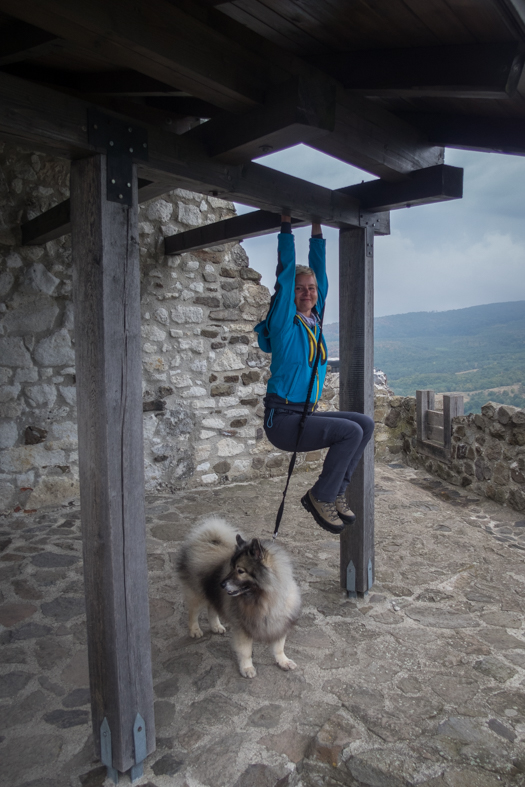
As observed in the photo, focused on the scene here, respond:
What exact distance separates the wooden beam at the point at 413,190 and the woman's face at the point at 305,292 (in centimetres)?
74

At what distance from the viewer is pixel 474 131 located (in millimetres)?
3000

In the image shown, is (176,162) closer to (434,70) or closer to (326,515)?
(434,70)

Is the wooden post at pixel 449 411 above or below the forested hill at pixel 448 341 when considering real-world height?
below

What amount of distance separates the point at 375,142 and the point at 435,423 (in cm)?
467

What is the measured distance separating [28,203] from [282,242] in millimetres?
3260

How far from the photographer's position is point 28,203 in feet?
16.6

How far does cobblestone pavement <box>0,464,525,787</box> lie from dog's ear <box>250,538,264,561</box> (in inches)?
27.4

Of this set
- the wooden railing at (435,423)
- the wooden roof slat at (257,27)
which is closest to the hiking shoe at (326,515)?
the wooden roof slat at (257,27)

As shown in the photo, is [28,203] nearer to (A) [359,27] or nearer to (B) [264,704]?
(A) [359,27]

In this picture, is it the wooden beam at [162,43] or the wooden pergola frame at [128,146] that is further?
the wooden pergola frame at [128,146]

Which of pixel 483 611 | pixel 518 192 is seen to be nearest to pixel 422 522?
pixel 483 611

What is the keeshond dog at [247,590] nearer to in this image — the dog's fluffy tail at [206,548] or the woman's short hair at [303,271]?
the dog's fluffy tail at [206,548]

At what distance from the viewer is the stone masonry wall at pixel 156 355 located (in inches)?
199

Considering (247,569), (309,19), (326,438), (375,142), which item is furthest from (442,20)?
(247,569)
